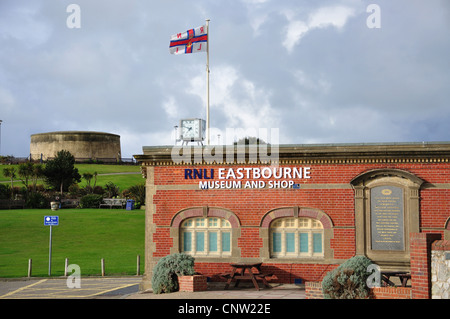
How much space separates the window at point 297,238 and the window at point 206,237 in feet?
5.94

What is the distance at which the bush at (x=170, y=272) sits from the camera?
Answer: 62.8 feet

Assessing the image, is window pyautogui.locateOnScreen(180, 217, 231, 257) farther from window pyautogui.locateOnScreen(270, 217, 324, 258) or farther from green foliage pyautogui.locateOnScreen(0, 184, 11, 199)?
Result: green foliage pyautogui.locateOnScreen(0, 184, 11, 199)

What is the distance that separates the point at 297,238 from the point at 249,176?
9.73ft

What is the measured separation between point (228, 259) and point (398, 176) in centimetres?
703

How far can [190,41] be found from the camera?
25594mm

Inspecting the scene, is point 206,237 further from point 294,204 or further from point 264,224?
point 294,204

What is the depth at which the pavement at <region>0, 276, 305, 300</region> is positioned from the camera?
1834 cm

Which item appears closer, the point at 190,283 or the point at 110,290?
the point at 190,283

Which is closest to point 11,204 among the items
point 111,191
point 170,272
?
point 111,191

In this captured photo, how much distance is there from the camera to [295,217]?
21.0 metres

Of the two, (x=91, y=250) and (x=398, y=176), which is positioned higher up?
(x=398, y=176)
